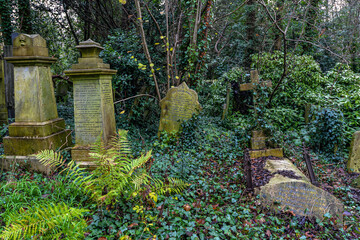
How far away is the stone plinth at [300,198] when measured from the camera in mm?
3391

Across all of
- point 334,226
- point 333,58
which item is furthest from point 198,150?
point 333,58

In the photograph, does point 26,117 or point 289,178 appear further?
point 26,117

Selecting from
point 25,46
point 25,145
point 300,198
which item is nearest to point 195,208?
point 300,198

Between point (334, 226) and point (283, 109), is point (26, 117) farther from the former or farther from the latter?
point (283, 109)

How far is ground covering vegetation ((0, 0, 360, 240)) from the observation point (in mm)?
2793

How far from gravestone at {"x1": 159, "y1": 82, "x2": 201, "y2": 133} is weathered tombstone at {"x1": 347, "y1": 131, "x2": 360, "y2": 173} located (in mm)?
3651

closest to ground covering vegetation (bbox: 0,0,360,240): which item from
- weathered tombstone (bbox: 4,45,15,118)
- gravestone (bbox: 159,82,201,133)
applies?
gravestone (bbox: 159,82,201,133)

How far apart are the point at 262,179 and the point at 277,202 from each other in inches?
18.4

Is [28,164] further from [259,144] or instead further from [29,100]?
[259,144]

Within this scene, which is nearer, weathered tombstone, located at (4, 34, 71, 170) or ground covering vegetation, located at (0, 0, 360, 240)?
ground covering vegetation, located at (0, 0, 360, 240)

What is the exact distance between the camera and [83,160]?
4137 millimetres

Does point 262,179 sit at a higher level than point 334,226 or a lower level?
higher

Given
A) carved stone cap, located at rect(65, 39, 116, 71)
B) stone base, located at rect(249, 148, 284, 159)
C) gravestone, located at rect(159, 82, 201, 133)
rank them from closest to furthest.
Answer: carved stone cap, located at rect(65, 39, 116, 71)
stone base, located at rect(249, 148, 284, 159)
gravestone, located at rect(159, 82, 201, 133)

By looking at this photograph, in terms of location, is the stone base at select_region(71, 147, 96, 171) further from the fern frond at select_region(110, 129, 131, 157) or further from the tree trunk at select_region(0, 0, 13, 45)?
the tree trunk at select_region(0, 0, 13, 45)
